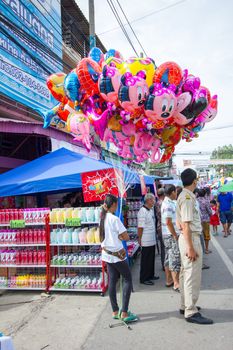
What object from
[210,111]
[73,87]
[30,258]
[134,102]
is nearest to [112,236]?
[134,102]

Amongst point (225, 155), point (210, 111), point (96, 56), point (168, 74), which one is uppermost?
point (225, 155)

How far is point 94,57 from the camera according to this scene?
18.7ft

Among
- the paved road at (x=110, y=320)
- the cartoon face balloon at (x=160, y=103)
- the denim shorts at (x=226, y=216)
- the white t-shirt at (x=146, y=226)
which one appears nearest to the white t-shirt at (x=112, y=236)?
the paved road at (x=110, y=320)

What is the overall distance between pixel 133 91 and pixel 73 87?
1160 millimetres

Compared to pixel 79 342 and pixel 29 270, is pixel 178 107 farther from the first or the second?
pixel 29 270

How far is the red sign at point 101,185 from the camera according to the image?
593cm

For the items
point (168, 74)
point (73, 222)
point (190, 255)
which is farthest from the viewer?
point (73, 222)

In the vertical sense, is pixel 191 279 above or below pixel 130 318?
above

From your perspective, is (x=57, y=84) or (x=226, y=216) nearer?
(x=57, y=84)

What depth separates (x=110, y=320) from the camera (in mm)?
4523

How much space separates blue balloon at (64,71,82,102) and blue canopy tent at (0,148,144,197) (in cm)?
148

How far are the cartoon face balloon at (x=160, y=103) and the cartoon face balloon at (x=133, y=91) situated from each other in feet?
0.37

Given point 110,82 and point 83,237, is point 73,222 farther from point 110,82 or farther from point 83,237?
point 110,82

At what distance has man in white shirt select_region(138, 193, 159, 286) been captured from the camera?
20.4ft
